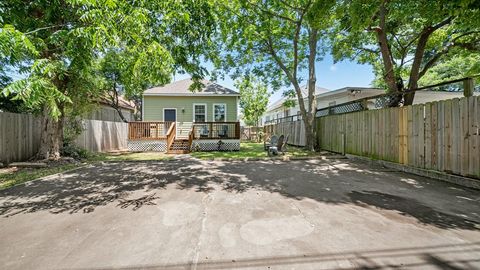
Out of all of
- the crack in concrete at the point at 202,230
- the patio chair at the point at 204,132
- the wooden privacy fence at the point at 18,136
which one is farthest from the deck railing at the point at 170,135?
the crack in concrete at the point at 202,230

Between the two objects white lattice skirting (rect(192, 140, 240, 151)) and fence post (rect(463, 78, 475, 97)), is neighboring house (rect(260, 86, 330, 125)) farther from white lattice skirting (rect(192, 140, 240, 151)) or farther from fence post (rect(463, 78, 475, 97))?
fence post (rect(463, 78, 475, 97))

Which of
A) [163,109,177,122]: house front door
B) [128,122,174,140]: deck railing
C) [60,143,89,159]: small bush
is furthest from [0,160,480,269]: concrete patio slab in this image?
[163,109,177,122]: house front door

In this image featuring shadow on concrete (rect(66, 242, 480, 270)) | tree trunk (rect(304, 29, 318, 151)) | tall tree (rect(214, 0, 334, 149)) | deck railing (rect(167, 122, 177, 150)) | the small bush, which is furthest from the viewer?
deck railing (rect(167, 122, 177, 150))

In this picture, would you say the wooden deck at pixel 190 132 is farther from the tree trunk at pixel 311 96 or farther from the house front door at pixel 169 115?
the tree trunk at pixel 311 96

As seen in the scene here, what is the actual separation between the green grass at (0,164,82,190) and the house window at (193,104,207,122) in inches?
395

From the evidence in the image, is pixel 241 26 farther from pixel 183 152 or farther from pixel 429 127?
pixel 429 127

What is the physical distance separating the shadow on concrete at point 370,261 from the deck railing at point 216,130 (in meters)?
12.0

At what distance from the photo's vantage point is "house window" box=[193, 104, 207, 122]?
17.8 metres

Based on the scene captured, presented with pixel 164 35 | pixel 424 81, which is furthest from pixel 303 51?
pixel 424 81

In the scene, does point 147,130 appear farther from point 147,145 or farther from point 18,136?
point 18,136

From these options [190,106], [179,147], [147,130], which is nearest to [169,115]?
[190,106]

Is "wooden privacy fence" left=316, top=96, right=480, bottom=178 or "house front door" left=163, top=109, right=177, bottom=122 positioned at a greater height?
"house front door" left=163, top=109, right=177, bottom=122

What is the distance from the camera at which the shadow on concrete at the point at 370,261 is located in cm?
231

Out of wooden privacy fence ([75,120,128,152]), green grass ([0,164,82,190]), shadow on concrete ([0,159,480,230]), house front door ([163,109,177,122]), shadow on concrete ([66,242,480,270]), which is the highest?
house front door ([163,109,177,122])
